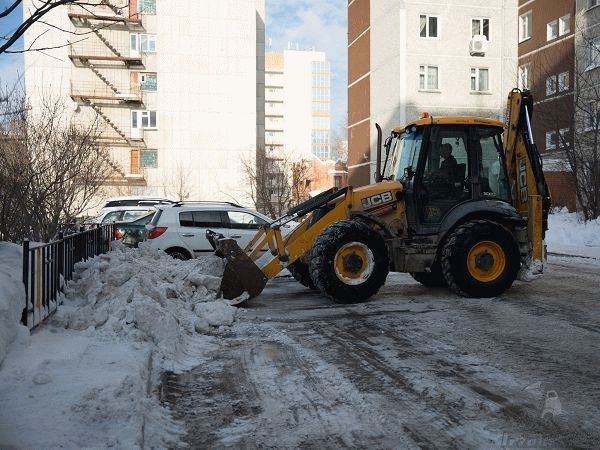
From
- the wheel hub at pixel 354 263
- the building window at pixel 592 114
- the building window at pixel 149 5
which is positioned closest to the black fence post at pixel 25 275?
the wheel hub at pixel 354 263

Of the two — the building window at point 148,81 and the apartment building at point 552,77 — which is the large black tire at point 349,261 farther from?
the building window at point 148,81

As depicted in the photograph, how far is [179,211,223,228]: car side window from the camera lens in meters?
13.4

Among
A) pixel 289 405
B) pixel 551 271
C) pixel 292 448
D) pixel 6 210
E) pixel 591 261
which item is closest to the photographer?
pixel 292 448

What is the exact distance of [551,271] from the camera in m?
13.1

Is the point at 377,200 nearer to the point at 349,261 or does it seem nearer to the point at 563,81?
the point at 349,261

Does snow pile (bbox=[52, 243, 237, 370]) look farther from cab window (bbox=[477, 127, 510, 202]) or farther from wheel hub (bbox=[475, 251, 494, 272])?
cab window (bbox=[477, 127, 510, 202])

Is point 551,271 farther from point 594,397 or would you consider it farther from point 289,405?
point 289,405

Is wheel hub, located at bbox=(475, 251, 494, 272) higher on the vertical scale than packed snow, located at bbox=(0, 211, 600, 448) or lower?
higher

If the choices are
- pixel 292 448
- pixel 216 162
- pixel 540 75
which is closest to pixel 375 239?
pixel 292 448

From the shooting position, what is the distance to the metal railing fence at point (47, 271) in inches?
224

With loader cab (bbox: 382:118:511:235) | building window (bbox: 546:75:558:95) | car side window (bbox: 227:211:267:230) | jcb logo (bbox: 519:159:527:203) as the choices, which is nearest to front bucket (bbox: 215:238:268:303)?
loader cab (bbox: 382:118:511:235)

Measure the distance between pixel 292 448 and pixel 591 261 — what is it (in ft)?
45.3

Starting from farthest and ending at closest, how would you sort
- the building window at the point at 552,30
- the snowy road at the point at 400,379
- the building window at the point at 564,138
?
the building window at the point at 552,30
the building window at the point at 564,138
the snowy road at the point at 400,379

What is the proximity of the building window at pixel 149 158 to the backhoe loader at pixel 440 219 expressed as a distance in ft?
125
